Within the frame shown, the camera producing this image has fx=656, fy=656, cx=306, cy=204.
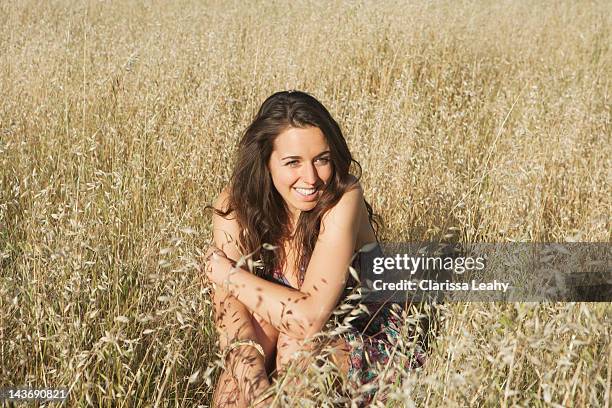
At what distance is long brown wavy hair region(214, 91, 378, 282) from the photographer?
240 centimetres

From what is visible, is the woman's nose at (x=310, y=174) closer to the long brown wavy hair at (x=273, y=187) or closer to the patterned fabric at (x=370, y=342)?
the long brown wavy hair at (x=273, y=187)

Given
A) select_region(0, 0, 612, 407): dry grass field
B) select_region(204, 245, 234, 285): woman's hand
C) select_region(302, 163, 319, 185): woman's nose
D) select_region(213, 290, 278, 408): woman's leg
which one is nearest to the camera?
select_region(0, 0, 612, 407): dry grass field

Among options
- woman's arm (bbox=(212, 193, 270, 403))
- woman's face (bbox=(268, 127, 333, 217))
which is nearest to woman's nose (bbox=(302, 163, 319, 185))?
woman's face (bbox=(268, 127, 333, 217))

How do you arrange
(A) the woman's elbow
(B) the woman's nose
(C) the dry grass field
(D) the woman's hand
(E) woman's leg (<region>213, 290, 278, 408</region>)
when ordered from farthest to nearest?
(B) the woman's nose
(D) the woman's hand
(A) the woman's elbow
(E) woman's leg (<region>213, 290, 278, 408</region>)
(C) the dry grass field

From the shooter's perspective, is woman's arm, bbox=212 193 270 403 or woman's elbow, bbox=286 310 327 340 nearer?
woman's arm, bbox=212 193 270 403

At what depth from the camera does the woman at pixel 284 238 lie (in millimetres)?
2148

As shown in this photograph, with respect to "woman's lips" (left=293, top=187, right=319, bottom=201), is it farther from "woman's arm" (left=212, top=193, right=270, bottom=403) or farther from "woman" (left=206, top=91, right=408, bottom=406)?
"woman's arm" (left=212, top=193, right=270, bottom=403)

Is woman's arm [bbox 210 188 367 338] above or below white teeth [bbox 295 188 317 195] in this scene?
below

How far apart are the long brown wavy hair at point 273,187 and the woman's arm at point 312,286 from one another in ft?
0.36

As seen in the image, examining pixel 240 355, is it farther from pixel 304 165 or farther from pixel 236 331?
pixel 304 165

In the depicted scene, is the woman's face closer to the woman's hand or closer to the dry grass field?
the woman's hand

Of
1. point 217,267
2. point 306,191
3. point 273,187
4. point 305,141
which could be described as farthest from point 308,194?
point 217,267

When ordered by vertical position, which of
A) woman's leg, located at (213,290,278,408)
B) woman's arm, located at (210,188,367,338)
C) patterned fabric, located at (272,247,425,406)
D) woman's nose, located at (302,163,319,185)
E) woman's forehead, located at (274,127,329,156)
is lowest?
patterned fabric, located at (272,247,425,406)

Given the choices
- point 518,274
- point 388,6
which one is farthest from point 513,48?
point 518,274
